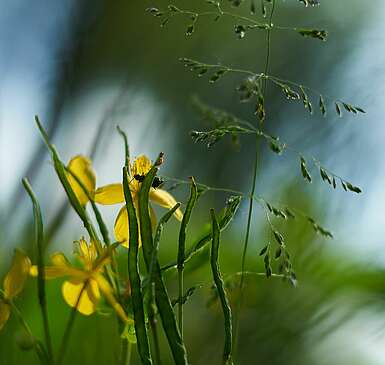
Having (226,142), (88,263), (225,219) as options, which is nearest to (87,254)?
(88,263)

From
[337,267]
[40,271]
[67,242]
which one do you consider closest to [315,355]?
[337,267]

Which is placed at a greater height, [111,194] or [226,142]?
[226,142]

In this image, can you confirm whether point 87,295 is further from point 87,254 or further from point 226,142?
point 226,142

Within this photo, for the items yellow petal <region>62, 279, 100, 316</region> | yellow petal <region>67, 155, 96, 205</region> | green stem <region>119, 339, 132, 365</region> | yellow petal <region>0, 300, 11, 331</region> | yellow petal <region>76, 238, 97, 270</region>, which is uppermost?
yellow petal <region>67, 155, 96, 205</region>

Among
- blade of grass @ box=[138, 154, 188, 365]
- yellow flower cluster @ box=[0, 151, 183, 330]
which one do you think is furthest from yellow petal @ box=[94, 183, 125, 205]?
blade of grass @ box=[138, 154, 188, 365]

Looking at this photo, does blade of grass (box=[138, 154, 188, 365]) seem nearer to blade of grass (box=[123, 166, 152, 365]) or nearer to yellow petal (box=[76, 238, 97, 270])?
blade of grass (box=[123, 166, 152, 365])

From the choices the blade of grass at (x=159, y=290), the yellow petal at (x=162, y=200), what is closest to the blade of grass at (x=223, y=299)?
the blade of grass at (x=159, y=290)

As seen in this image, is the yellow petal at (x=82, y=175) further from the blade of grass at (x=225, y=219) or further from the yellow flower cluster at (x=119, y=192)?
the blade of grass at (x=225, y=219)
